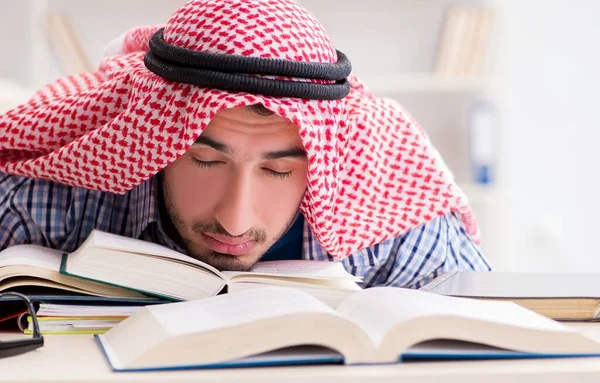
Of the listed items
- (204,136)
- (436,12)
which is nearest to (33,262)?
(204,136)

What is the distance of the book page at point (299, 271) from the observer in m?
1.02

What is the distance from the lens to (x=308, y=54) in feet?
3.68

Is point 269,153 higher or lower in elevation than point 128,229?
higher

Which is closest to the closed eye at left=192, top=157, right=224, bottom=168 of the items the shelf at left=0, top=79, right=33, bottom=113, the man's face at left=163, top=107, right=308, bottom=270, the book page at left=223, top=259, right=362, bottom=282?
the man's face at left=163, top=107, right=308, bottom=270

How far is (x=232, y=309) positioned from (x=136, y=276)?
0.22 metres

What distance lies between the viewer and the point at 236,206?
1.11 m

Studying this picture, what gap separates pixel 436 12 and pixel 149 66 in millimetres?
2221

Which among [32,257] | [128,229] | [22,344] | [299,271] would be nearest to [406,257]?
[299,271]

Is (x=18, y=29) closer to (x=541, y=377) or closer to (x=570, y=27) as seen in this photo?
(x=570, y=27)

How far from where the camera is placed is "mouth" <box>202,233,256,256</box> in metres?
1.16

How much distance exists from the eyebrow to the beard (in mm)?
99

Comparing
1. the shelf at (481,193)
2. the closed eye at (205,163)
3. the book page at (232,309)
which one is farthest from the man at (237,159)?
the shelf at (481,193)

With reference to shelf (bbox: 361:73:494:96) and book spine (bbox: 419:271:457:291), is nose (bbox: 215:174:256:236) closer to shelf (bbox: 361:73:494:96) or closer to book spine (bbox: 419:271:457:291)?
book spine (bbox: 419:271:457:291)

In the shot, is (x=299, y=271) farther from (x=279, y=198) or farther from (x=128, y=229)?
(x=128, y=229)
